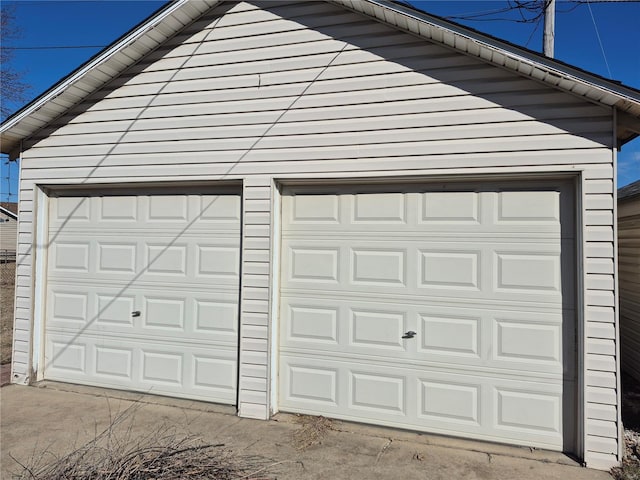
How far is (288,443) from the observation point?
4152mm

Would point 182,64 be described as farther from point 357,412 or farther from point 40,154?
point 357,412

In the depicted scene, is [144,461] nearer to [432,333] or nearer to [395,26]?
[432,333]

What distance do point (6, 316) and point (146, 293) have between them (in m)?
6.76

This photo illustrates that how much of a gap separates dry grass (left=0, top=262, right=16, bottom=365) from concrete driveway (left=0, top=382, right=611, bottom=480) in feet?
7.91

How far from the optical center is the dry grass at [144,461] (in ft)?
9.62

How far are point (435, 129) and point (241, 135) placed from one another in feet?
6.84

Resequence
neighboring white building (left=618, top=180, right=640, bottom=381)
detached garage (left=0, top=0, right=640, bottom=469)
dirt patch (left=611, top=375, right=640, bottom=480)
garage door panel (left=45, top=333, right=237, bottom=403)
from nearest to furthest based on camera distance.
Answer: dirt patch (left=611, top=375, right=640, bottom=480) < detached garage (left=0, top=0, right=640, bottom=469) < garage door panel (left=45, top=333, right=237, bottom=403) < neighboring white building (left=618, top=180, right=640, bottom=381)

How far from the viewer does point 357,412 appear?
181 inches

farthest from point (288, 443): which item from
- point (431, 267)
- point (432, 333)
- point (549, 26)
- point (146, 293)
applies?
point (549, 26)

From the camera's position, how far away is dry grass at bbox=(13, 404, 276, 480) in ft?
9.62

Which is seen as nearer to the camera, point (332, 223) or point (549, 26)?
point (332, 223)

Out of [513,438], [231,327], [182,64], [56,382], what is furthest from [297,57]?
[56,382]

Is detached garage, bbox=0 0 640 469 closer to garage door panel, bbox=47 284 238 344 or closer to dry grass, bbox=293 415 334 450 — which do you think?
garage door panel, bbox=47 284 238 344

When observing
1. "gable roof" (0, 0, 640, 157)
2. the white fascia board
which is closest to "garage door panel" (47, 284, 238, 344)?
"gable roof" (0, 0, 640, 157)
